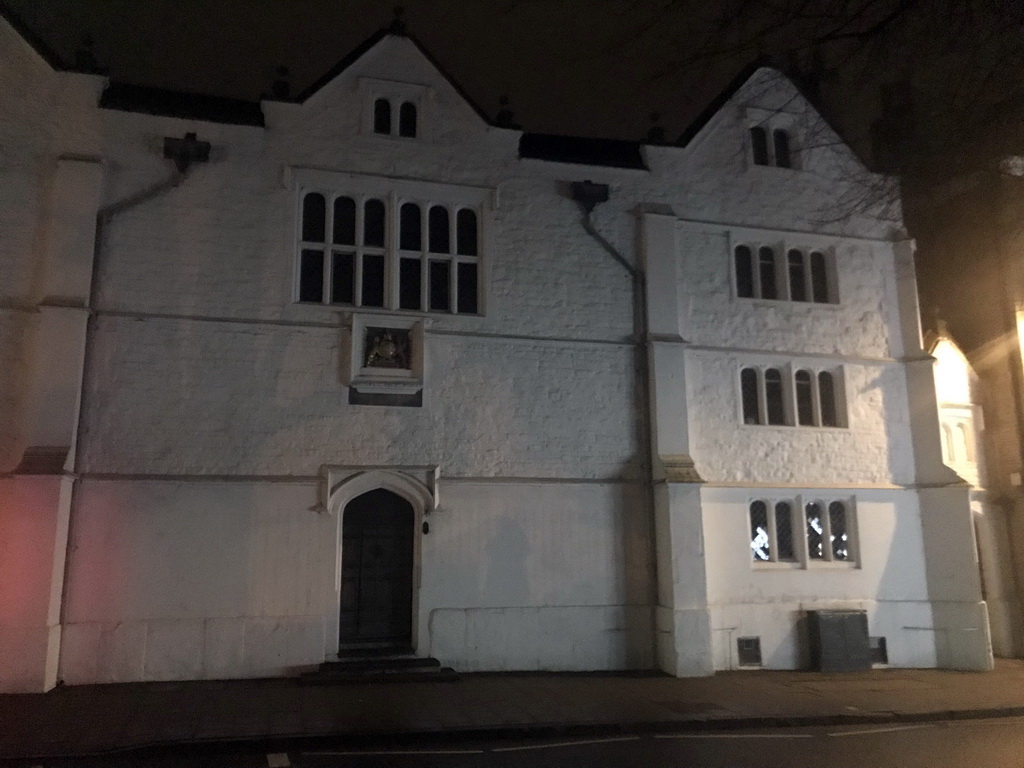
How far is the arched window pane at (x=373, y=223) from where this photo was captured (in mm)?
15000

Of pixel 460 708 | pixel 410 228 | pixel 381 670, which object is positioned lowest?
pixel 460 708

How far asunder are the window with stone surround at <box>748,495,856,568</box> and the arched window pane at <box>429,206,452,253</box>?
7.84 meters

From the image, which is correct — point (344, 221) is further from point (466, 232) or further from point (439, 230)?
point (466, 232)

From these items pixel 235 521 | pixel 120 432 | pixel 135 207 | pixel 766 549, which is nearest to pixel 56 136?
pixel 135 207

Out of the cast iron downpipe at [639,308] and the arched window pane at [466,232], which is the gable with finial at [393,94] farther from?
the cast iron downpipe at [639,308]

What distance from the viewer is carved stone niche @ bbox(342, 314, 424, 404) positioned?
14.1m

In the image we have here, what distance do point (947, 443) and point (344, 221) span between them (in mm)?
13873

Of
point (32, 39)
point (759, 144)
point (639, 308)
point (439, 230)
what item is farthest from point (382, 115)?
point (759, 144)

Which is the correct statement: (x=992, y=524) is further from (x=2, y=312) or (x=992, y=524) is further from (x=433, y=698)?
(x=2, y=312)

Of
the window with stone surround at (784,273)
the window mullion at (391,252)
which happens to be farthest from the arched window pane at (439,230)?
the window with stone surround at (784,273)

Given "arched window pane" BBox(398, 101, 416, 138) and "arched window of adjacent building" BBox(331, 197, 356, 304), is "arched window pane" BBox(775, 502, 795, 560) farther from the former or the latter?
"arched window pane" BBox(398, 101, 416, 138)

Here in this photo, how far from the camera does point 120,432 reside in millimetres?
13094

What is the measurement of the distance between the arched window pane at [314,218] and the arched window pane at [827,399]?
1048 centimetres

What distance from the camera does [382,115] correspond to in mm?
15461
